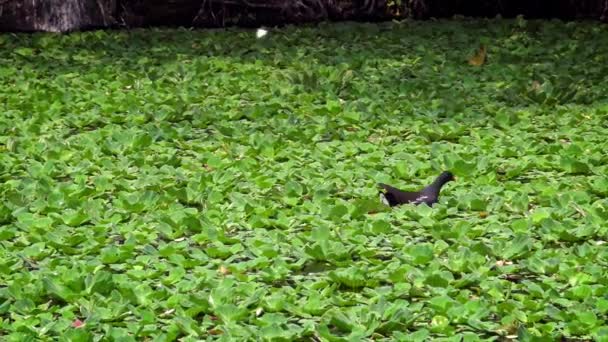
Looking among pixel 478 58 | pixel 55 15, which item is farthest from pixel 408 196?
pixel 55 15

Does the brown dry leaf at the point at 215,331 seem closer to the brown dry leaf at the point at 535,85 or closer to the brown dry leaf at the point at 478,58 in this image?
the brown dry leaf at the point at 535,85

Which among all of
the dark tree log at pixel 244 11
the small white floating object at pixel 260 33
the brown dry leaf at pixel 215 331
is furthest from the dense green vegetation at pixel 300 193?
the dark tree log at pixel 244 11

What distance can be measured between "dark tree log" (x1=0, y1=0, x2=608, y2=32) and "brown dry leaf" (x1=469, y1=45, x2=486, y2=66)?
1.89 metres

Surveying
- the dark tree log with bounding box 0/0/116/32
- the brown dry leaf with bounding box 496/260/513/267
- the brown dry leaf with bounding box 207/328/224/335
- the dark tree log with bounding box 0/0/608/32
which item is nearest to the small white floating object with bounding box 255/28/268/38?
the dark tree log with bounding box 0/0/608/32

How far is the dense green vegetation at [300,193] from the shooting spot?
308 cm

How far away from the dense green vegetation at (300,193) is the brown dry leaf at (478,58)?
0.23ft

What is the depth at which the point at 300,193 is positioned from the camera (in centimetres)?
420

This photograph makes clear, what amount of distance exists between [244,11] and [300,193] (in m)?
4.58

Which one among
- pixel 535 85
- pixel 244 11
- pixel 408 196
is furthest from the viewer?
pixel 244 11

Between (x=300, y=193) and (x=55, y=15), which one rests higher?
(x=55, y=15)

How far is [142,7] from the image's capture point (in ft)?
27.7

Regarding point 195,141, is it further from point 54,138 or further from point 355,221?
point 355,221

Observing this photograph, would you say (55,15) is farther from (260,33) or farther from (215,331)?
(215,331)

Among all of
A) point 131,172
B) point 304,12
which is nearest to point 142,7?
point 304,12
